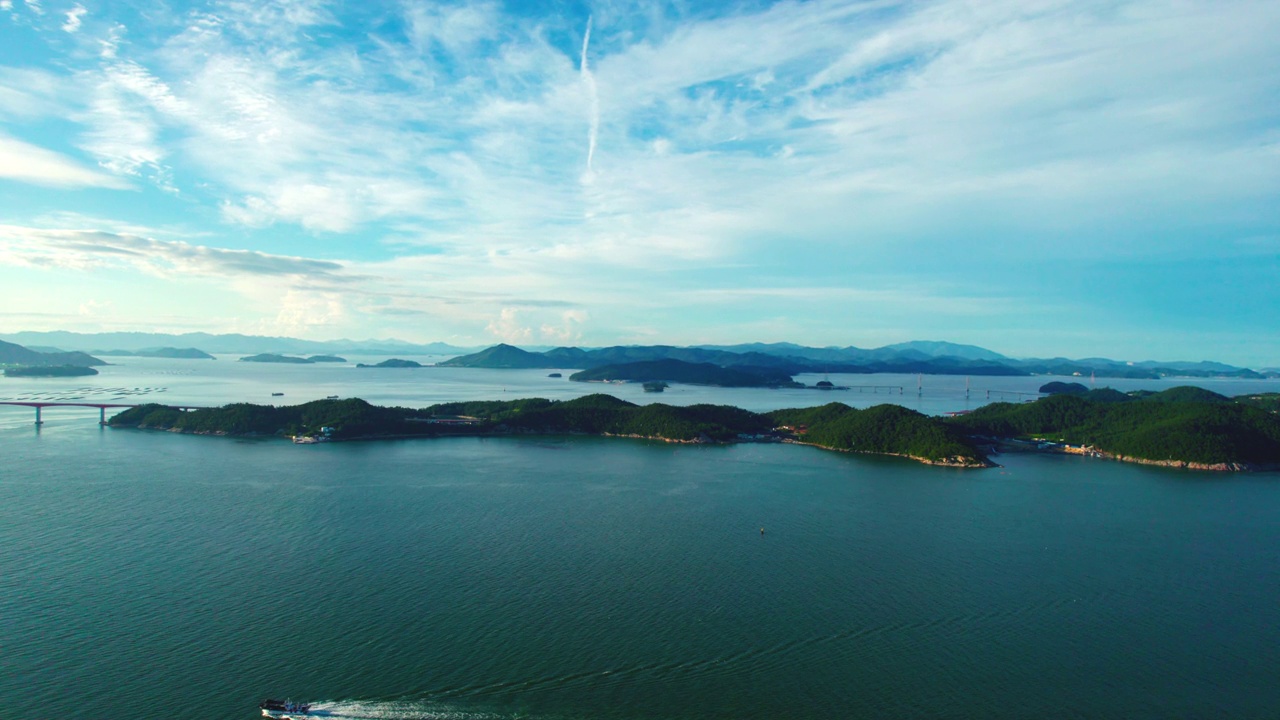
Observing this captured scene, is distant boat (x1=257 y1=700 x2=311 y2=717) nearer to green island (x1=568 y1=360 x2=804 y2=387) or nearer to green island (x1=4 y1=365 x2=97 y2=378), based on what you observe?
green island (x1=568 y1=360 x2=804 y2=387)

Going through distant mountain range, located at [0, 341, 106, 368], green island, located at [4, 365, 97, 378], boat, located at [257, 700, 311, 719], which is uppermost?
distant mountain range, located at [0, 341, 106, 368]

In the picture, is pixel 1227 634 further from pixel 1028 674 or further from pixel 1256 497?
pixel 1256 497


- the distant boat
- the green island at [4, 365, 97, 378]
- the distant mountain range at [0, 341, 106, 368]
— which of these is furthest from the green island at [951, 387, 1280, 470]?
the distant mountain range at [0, 341, 106, 368]

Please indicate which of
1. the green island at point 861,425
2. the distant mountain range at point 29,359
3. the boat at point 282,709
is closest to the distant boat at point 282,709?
the boat at point 282,709

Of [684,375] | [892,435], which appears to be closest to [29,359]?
[684,375]

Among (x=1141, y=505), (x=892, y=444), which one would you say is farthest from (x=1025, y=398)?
(x=1141, y=505)
